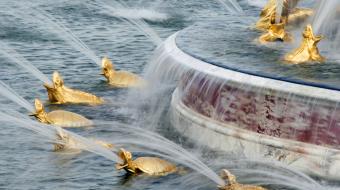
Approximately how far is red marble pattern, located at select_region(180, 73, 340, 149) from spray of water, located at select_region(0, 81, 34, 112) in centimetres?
510

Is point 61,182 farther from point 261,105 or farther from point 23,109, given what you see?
point 23,109

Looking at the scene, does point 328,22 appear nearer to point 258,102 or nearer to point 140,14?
point 258,102

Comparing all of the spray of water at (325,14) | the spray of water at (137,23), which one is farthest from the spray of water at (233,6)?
the spray of water at (325,14)

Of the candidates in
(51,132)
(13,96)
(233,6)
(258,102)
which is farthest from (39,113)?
(233,6)

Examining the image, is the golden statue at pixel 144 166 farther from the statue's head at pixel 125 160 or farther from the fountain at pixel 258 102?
the fountain at pixel 258 102

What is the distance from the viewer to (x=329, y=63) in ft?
66.0

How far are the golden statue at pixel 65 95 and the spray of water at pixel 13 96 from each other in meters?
0.64

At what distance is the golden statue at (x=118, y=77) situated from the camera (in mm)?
25484

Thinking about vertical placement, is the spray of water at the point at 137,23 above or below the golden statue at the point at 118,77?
below

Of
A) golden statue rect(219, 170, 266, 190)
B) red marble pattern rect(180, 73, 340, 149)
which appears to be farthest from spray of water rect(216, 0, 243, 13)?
golden statue rect(219, 170, 266, 190)

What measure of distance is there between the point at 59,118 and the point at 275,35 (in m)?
5.32

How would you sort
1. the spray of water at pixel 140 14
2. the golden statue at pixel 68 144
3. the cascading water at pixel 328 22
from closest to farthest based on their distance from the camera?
the golden statue at pixel 68 144, the cascading water at pixel 328 22, the spray of water at pixel 140 14

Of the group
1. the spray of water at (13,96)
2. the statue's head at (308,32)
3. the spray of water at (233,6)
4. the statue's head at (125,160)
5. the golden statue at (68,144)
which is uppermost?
the statue's head at (308,32)

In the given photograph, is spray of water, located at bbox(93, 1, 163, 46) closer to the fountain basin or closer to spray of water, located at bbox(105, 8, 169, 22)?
spray of water, located at bbox(105, 8, 169, 22)
